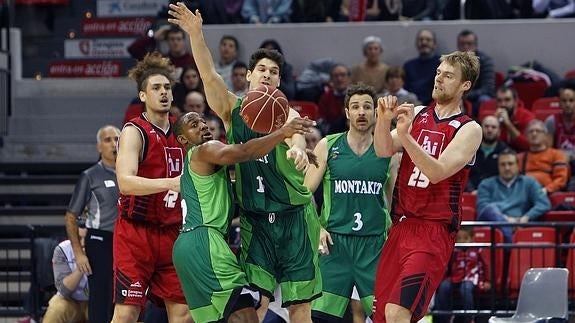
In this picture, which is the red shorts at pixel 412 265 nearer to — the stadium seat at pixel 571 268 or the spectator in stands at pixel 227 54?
the stadium seat at pixel 571 268

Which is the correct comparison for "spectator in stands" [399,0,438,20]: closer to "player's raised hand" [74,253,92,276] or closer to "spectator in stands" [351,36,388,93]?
"spectator in stands" [351,36,388,93]

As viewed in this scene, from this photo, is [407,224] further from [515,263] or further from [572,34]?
[572,34]

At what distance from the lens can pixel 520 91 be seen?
14.7 meters

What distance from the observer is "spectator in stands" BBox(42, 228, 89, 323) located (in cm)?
1094

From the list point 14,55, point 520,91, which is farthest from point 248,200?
point 14,55

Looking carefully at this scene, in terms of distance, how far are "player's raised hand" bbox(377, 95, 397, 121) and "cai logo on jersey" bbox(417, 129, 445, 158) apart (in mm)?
416

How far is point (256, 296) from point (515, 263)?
370 cm

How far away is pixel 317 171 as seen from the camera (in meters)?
9.64

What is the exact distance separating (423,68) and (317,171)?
5.31 m

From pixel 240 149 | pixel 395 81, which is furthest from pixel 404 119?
pixel 395 81

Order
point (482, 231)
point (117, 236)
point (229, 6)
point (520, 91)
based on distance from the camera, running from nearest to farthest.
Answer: point (117, 236) → point (482, 231) → point (520, 91) → point (229, 6)

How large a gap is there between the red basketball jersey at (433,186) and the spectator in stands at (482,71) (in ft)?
20.0

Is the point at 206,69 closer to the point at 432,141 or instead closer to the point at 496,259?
the point at 432,141

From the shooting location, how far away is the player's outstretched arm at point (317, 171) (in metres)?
9.55
